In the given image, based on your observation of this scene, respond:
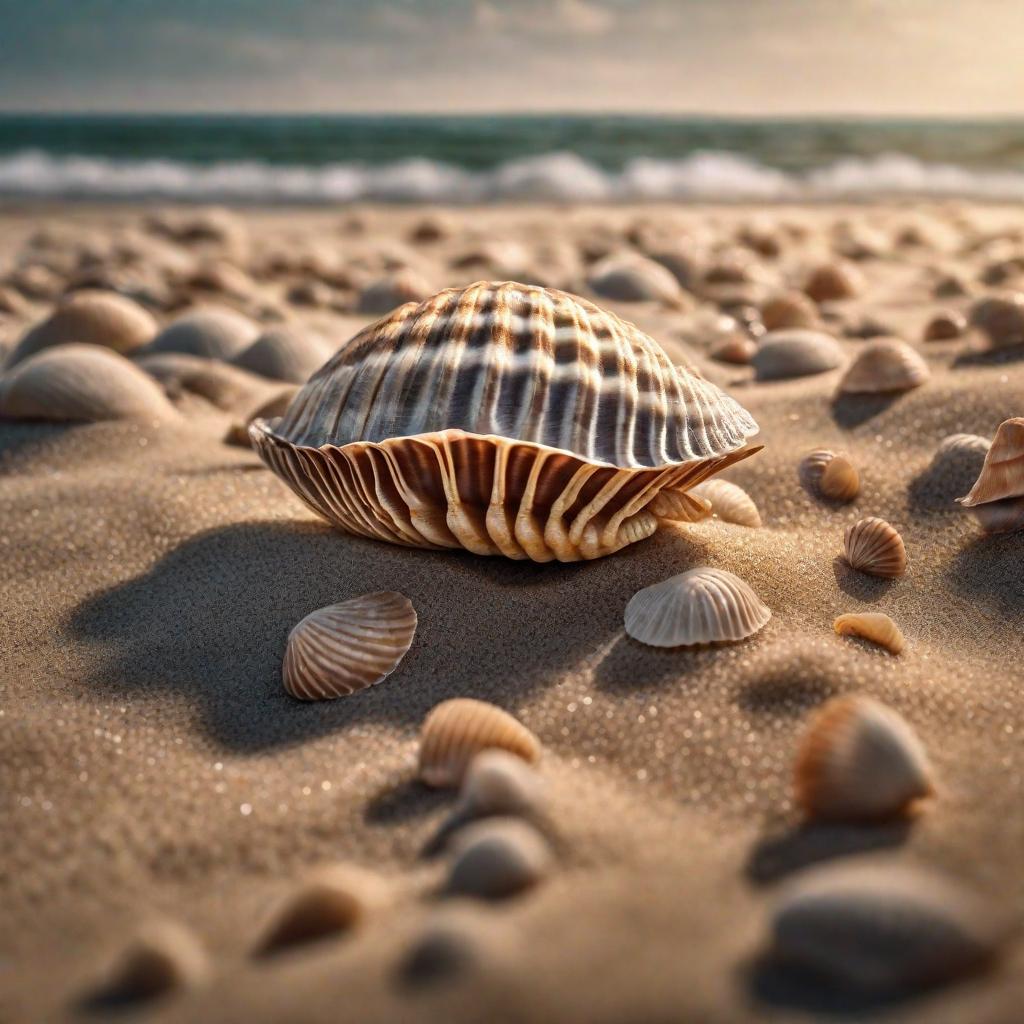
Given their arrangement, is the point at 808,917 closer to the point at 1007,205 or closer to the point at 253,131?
the point at 1007,205

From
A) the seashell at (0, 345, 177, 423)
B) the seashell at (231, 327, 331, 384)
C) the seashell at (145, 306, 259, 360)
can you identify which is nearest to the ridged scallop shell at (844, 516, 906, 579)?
the seashell at (0, 345, 177, 423)

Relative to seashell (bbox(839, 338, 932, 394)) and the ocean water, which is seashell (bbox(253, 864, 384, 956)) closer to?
seashell (bbox(839, 338, 932, 394))

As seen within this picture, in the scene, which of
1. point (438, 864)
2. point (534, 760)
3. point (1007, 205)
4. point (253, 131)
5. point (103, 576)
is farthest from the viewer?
point (253, 131)

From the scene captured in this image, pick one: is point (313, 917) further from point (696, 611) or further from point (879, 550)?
point (879, 550)

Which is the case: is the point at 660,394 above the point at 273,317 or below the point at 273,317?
above

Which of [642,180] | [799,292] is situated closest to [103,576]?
[799,292]

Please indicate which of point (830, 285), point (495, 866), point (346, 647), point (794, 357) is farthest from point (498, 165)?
point (495, 866)

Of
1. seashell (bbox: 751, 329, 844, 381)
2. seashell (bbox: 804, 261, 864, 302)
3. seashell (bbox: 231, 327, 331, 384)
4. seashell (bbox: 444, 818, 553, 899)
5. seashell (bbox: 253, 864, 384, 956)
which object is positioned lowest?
seashell (bbox: 253, 864, 384, 956)
